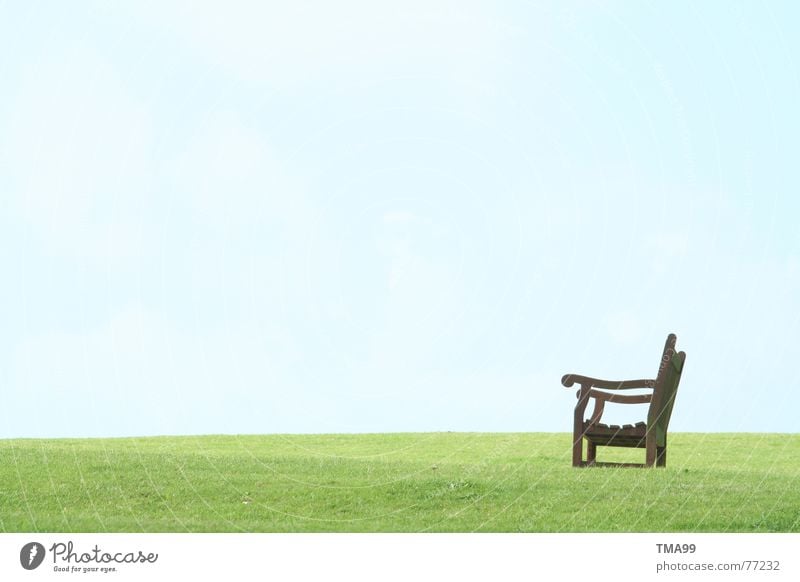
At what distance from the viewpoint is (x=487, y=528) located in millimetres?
7523

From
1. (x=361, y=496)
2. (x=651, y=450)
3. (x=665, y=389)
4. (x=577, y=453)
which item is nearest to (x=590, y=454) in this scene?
(x=577, y=453)

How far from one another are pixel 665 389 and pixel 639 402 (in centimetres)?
34

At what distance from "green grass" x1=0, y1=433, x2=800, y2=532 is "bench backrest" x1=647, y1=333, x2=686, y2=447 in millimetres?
492

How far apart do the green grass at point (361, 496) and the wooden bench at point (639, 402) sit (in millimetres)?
381

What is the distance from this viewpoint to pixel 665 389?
10414 millimetres

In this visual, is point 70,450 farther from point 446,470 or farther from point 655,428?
point 655,428

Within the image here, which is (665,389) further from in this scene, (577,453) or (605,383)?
(577,453)

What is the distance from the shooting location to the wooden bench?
10273 mm

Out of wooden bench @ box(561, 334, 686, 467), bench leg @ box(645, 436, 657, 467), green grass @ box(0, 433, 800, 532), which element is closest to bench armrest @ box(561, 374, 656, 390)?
wooden bench @ box(561, 334, 686, 467)

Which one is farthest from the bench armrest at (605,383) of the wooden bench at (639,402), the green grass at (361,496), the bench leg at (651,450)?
the green grass at (361,496)

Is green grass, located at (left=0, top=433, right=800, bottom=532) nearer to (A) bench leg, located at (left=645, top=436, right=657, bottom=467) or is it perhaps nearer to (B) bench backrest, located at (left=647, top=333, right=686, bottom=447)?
(A) bench leg, located at (left=645, top=436, right=657, bottom=467)
